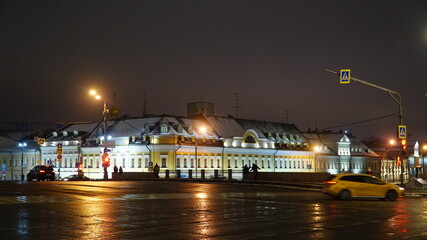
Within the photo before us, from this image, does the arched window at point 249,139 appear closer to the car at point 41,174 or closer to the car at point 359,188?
the car at point 41,174

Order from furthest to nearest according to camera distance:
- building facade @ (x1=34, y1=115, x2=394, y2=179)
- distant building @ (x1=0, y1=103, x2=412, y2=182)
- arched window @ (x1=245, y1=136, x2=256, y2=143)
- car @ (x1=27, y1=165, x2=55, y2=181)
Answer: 1. arched window @ (x1=245, y1=136, x2=256, y2=143)
2. distant building @ (x1=0, y1=103, x2=412, y2=182)
3. building facade @ (x1=34, y1=115, x2=394, y2=179)
4. car @ (x1=27, y1=165, x2=55, y2=181)

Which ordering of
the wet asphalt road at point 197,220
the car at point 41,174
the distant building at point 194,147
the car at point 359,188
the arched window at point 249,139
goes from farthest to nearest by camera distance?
the arched window at point 249,139, the distant building at point 194,147, the car at point 41,174, the car at point 359,188, the wet asphalt road at point 197,220

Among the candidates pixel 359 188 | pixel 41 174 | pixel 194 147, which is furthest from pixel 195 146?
pixel 359 188

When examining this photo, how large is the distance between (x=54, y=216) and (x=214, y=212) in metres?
5.40

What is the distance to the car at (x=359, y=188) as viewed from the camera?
96.2 ft

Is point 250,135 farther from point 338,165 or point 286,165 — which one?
point 338,165

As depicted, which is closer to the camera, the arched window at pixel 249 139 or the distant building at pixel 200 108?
the arched window at pixel 249 139

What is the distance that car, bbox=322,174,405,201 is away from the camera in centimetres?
2933

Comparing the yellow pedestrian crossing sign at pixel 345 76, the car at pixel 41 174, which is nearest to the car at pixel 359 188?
the yellow pedestrian crossing sign at pixel 345 76

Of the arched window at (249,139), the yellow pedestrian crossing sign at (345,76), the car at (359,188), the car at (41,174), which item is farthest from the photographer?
the arched window at (249,139)

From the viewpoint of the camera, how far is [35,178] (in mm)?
53719

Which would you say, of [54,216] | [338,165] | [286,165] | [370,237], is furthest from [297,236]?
[338,165]

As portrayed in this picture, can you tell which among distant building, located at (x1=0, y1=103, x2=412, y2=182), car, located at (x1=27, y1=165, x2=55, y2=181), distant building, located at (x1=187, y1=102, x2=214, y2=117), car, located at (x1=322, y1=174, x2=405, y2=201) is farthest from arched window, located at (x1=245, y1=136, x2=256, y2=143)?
car, located at (x1=322, y1=174, x2=405, y2=201)

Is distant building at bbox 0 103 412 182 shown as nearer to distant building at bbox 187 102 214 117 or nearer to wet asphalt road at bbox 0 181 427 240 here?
distant building at bbox 187 102 214 117
